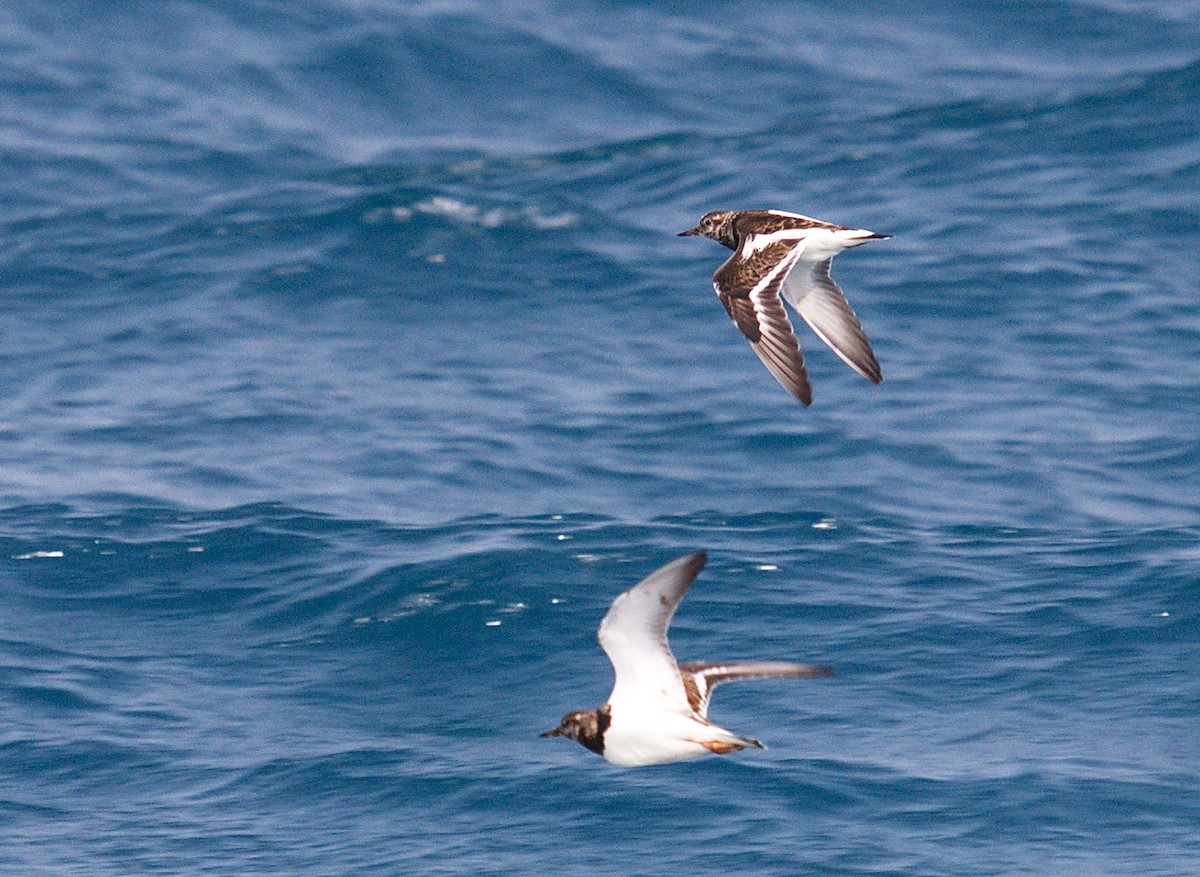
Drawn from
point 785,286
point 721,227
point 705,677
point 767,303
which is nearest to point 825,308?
point 785,286

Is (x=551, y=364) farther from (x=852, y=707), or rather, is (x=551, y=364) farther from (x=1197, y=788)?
(x=1197, y=788)

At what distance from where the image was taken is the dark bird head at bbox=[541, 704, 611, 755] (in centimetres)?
973

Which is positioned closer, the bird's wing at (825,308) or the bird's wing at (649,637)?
the bird's wing at (649,637)

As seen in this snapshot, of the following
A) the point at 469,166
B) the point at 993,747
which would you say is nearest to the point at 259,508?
the point at 993,747

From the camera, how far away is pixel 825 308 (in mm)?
13000

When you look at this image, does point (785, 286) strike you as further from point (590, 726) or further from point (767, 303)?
point (590, 726)

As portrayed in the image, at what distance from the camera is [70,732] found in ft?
40.6

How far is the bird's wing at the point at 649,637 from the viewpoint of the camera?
8570 mm

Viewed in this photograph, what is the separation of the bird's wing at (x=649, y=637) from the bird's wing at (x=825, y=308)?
12.6 ft

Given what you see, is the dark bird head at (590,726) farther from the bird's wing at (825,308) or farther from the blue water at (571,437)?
the bird's wing at (825,308)

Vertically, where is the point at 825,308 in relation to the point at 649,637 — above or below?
above

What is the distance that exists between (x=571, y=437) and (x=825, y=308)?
4.35 metres

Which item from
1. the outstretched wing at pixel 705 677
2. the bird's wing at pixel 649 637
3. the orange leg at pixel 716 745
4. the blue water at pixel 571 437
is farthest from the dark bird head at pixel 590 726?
the blue water at pixel 571 437

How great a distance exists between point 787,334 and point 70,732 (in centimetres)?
540
